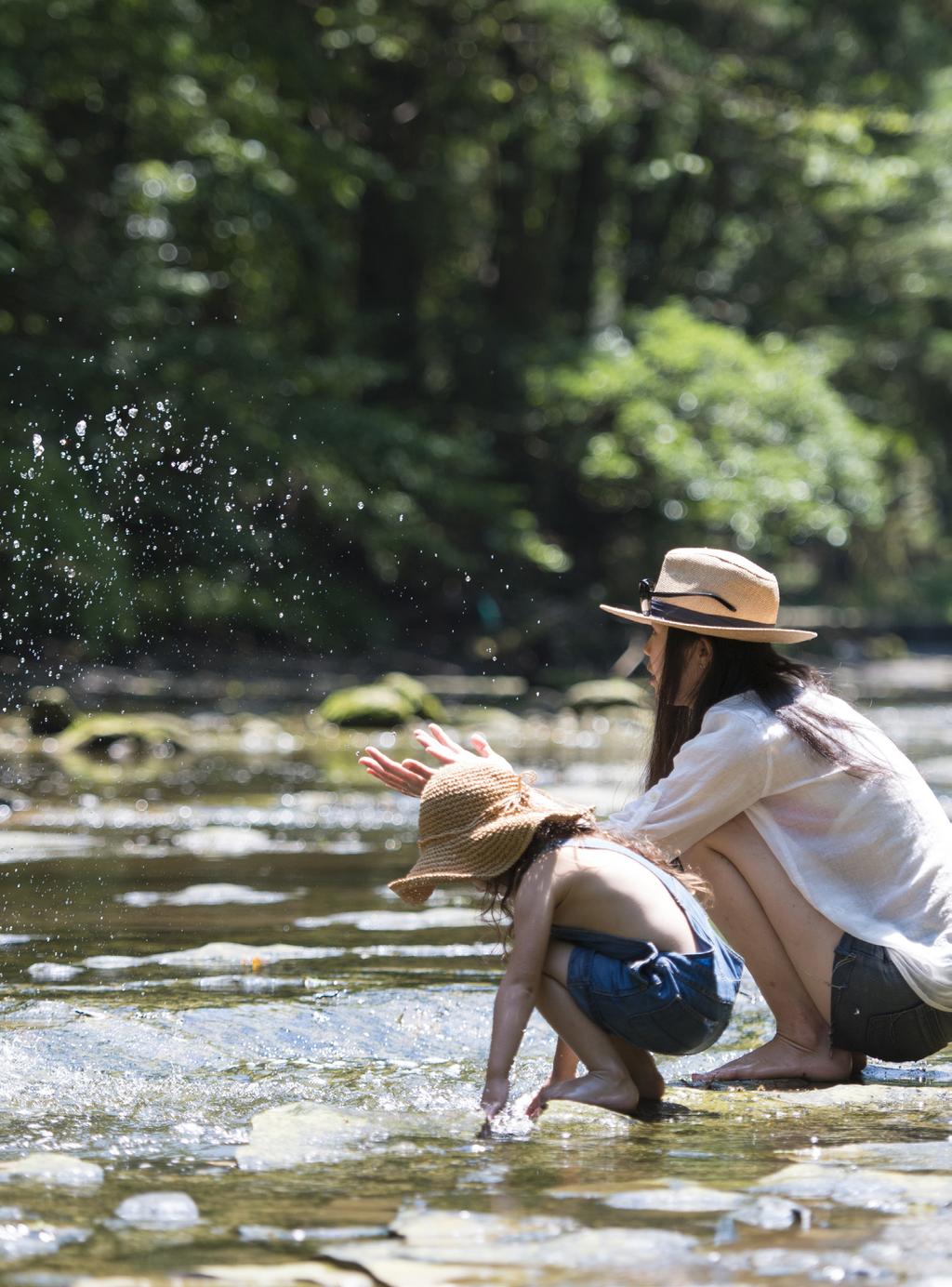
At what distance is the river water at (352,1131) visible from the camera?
2584 millimetres

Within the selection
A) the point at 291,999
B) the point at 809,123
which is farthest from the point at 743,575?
the point at 809,123

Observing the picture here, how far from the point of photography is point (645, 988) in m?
3.47

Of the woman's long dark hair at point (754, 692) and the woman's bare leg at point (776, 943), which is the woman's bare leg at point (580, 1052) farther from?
the woman's long dark hair at point (754, 692)

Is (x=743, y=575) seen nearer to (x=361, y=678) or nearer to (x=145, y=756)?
(x=145, y=756)

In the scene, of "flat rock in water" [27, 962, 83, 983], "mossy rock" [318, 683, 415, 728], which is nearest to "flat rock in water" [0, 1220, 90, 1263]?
"flat rock in water" [27, 962, 83, 983]

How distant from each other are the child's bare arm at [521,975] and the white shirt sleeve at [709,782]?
0.92ft

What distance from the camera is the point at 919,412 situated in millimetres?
32656

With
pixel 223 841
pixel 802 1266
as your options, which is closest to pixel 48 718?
pixel 223 841

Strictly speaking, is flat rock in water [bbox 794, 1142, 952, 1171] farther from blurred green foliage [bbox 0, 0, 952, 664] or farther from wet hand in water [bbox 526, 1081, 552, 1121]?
blurred green foliage [bbox 0, 0, 952, 664]

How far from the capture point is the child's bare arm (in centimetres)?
341

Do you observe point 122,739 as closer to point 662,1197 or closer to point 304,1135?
point 304,1135

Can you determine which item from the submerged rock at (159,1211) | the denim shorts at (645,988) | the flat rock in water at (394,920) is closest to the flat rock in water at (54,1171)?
the submerged rock at (159,1211)

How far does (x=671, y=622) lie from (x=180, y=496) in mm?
16959

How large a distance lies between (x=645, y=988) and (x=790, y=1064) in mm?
730
